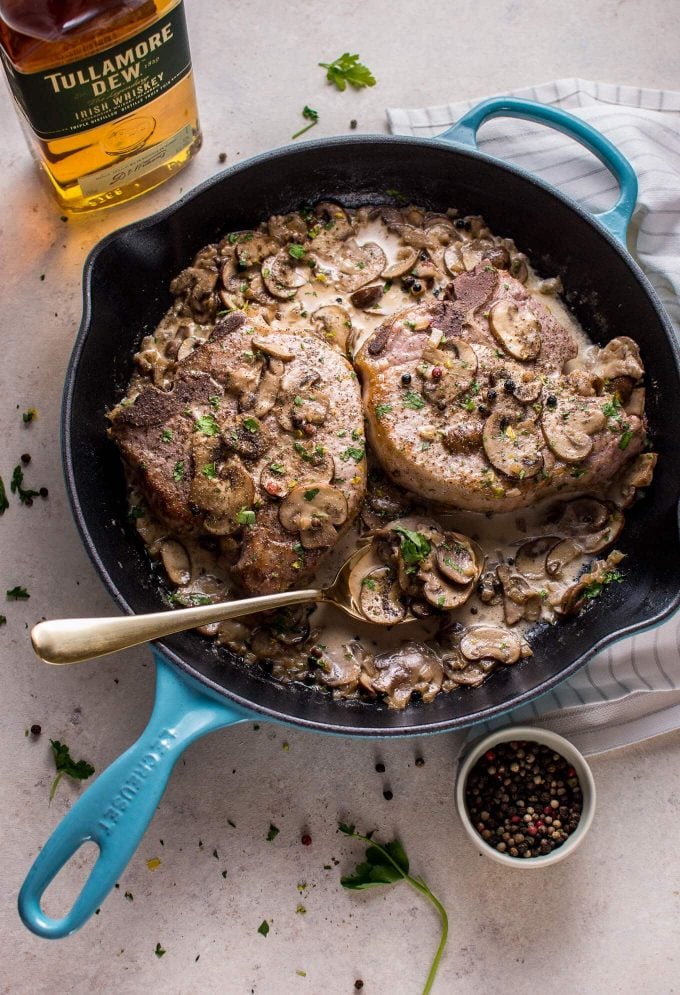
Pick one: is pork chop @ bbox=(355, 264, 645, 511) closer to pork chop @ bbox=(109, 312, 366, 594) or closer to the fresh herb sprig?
pork chop @ bbox=(109, 312, 366, 594)

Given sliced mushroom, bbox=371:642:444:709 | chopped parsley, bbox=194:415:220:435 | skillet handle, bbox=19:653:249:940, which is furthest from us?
sliced mushroom, bbox=371:642:444:709

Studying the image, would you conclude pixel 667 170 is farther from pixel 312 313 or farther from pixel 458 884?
pixel 458 884

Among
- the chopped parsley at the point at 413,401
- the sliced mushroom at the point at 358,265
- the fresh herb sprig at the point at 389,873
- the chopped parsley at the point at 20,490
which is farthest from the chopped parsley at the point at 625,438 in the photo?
the chopped parsley at the point at 20,490

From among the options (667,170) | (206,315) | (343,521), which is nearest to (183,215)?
(206,315)

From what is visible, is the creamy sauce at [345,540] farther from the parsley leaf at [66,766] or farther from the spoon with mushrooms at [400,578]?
the parsley leaf at [66,766]

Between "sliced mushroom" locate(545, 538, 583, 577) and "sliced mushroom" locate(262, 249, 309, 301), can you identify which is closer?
"sliced mushroom" locate(545, 538, 583, 577)

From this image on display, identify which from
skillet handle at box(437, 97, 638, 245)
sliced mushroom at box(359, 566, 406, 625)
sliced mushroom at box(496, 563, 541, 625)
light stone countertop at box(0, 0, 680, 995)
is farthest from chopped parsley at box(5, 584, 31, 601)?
skillet handle at box(437, 97, 638, 245)
